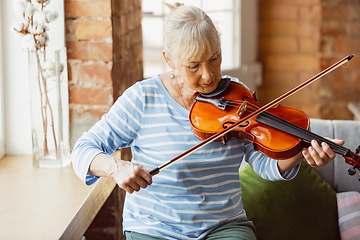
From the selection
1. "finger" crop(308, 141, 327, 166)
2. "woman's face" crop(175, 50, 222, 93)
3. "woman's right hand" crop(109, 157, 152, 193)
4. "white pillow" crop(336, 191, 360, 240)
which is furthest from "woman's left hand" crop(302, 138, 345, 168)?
"white pillow" crop(336, 191, 360, 240)

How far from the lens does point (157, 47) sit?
99.3 inches

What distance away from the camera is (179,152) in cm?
130

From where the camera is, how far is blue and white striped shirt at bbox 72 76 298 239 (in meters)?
1.30

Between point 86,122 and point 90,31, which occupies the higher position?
point 90,31

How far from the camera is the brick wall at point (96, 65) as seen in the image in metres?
1.66

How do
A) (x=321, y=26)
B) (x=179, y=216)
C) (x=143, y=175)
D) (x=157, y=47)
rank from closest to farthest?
(x=143, y=175), (x=179, y=216), (x=157, y=47), (x=321, y=26)

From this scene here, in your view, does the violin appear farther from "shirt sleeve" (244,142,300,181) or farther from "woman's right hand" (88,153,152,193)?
"woman's right hand" (88,153,152,193)

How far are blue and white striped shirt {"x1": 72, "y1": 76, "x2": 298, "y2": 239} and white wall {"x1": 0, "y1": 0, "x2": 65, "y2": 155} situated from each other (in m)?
0.52

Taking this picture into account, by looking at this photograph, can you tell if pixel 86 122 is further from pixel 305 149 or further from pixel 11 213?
pixel 305 149

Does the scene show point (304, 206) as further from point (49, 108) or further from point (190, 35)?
point (49, 108)

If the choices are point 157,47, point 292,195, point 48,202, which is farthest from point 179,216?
point 157,47

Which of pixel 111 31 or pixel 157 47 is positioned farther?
pixel 157 47

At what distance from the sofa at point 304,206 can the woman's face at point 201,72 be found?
0.56 meters

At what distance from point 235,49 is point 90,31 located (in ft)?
4.65
